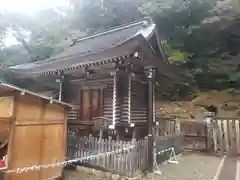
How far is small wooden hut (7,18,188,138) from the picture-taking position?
7580 millimetres

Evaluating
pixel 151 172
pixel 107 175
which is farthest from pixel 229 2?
pixel 107 175

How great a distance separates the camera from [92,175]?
6.99 meters

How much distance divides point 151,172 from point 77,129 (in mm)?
4092

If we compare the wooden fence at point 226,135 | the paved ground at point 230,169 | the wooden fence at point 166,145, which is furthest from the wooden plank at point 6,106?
the wooden fence at point 226,135

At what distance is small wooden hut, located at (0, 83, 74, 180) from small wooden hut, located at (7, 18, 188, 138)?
2249mm

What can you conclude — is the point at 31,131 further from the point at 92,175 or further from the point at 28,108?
the point at 92,175

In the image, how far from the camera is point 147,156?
735 cm

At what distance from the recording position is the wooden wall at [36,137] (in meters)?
5.38

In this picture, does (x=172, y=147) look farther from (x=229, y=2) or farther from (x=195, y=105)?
(x=229, y=2)

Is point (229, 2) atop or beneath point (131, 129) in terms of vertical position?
atop

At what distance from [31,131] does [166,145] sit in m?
5.77

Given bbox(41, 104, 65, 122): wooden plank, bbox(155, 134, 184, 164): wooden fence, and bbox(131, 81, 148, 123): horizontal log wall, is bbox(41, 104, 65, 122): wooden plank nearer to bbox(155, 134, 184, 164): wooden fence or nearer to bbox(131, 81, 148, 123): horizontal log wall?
bbox(131, 81, 148, 123): horizontal log wall

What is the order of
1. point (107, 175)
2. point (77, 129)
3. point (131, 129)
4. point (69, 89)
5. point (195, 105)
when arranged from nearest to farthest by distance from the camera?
point (107, 175) → point (131, 129) → point (77, 129) → point (69, 89) → point (195, 105)

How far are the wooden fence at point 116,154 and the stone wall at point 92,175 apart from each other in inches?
6.6
